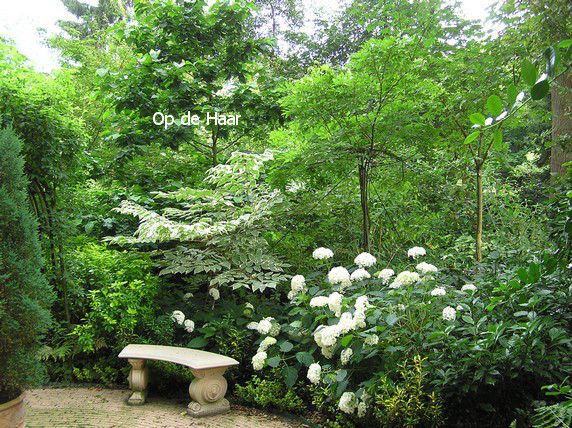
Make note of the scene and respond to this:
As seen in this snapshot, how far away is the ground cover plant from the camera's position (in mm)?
2699

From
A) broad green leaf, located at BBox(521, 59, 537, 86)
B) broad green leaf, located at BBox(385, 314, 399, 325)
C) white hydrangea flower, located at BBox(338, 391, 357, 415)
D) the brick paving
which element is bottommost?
the brick paving

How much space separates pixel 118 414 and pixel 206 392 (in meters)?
0.65

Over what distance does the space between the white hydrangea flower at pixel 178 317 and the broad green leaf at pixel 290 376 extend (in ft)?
3.62

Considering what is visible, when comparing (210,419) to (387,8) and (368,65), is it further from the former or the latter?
(387,8)

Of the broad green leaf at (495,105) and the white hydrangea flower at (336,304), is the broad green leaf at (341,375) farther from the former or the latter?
the broad green leaf at (495,105)

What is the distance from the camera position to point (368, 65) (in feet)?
12.9

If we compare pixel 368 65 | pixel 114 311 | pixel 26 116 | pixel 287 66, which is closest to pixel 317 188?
pixel 368 65

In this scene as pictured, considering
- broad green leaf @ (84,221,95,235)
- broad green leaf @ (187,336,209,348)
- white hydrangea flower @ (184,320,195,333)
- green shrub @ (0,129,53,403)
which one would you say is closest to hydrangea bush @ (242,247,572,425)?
broad green leaf @ (187,336,209,348)

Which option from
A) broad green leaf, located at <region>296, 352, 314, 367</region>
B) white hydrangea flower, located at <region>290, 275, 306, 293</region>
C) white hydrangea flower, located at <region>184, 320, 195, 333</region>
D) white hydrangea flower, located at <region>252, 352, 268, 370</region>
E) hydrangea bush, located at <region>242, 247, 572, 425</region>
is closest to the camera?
hydrangea bush, located at <region>242, 247, 572, 425</region>

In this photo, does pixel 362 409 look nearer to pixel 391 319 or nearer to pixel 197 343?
pixel 391 319

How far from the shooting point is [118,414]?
10.8 feet

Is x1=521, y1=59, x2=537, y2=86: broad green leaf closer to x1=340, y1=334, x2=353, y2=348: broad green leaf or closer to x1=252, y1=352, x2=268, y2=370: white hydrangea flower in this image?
x1=340, y1=334, x2=353, y2=348: broad green leaf

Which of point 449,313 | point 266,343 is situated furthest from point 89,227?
point 449,313

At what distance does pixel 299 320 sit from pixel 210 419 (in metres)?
0.98
